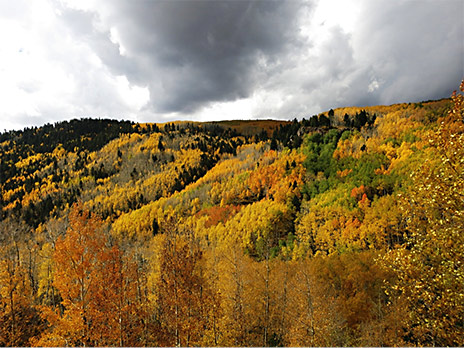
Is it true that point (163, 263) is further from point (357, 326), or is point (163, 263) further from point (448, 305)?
point (357, 326)

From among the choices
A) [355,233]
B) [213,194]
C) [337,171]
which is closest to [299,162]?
[337,171]

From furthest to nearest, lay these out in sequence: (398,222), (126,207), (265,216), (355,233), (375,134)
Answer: (126,207)
(375,134)
(265,216)
(355,233)
(398,222)

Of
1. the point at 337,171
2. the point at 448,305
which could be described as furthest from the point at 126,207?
the point at 448,305

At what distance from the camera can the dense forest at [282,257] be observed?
9.99m

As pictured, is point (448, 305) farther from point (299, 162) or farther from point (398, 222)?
point (299, 162)

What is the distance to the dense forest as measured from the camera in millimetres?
9992

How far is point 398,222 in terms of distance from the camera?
75750 millimetres

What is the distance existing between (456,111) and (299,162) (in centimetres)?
15777

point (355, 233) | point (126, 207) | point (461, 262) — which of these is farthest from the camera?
point (126, 207)

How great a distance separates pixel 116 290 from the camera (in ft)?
64.6

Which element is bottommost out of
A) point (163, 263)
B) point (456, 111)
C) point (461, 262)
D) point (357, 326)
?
point (357, 326)

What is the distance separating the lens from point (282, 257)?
90.4 metres

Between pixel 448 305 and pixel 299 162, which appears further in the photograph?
pixel 299 162

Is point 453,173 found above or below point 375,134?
below
